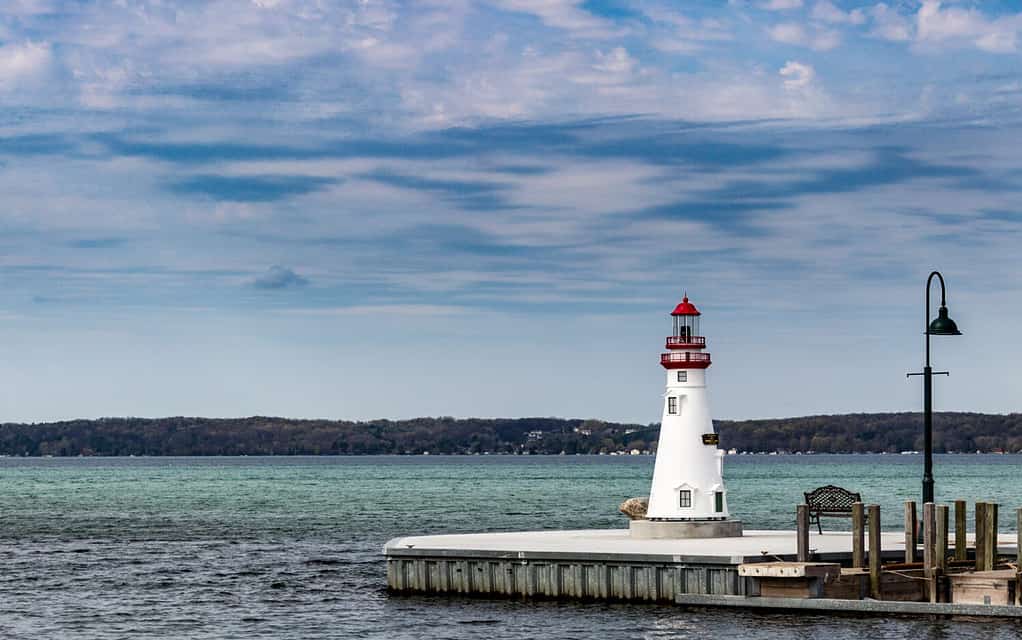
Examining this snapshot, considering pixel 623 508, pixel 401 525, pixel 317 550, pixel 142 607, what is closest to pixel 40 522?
pixel 401 525

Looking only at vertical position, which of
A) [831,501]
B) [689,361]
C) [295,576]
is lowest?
[295,576]

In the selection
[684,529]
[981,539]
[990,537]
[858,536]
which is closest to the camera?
[858,536]

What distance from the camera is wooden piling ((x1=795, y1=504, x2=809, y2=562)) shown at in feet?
111

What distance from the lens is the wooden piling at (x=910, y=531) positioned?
34.9 meters

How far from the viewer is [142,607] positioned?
43.1 meters

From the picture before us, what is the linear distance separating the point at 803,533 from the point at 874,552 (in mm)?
1610

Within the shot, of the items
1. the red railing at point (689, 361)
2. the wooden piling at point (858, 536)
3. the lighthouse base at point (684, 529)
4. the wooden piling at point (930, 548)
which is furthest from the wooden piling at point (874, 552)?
the red railing at point (689, 361)

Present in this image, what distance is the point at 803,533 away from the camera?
34.0 metres

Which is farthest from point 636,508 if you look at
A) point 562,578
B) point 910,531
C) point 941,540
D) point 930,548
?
point 930,548

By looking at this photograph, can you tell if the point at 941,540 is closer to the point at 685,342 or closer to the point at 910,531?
the point at 910,531

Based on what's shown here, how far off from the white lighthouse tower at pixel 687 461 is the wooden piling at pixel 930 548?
7296mm

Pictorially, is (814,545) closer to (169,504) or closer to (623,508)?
(623,508)

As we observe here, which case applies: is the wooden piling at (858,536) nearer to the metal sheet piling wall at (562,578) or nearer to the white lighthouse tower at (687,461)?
the metal sheet piling wall at (562,578)

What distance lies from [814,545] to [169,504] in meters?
80.5
